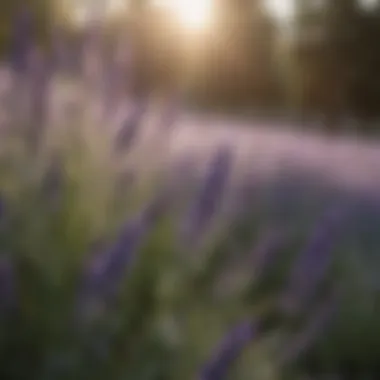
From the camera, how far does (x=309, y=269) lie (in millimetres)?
769

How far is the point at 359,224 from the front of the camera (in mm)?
948

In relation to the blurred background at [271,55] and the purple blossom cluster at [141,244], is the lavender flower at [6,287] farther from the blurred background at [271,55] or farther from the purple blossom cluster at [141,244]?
the blurred background at [271,55]

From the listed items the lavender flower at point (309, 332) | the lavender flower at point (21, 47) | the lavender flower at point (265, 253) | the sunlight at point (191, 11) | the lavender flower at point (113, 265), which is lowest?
the lavender flower at point (309, 332)

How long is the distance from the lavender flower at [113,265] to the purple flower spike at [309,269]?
0.16m

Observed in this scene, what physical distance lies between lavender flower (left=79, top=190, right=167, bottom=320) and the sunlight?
32 centimetres

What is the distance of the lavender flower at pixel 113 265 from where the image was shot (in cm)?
61

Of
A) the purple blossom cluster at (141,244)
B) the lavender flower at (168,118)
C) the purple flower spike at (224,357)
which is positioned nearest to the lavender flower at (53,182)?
the purple blossom cluster at (141,244)

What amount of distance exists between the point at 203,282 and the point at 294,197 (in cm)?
18

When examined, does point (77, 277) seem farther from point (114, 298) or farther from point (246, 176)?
point (246, 176)

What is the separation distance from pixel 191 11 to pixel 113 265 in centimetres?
41

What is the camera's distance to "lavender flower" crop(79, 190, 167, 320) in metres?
0.61

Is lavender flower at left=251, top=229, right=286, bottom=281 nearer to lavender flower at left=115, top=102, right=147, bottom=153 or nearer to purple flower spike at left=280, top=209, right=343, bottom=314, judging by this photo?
purple flower spike at left=280, top=209, right=343, bottom=314

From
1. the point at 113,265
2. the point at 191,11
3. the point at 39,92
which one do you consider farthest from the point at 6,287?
the point at 191,11

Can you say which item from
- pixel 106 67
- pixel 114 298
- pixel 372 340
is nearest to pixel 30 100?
pixel 106 67
